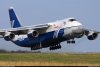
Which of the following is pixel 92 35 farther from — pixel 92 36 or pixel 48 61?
pixel 48 61

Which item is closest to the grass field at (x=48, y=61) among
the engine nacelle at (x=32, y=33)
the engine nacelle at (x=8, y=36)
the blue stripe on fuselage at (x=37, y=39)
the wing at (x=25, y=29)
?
the engine nacelle at (x=8, y=36)

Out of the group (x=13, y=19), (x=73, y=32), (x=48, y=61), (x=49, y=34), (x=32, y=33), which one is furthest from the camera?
(x=13, y=19)

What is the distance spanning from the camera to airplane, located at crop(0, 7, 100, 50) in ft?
Answer: 288

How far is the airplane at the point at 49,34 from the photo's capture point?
87875 millimetres

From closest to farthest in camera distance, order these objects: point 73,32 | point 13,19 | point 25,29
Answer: point 73,32, point 25,29, point 13,19

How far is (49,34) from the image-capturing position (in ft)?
307

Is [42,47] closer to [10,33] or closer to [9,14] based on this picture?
[10,33]

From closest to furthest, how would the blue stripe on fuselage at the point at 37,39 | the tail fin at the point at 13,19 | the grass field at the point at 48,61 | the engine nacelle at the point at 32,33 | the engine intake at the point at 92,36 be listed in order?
1. the grass field at the point at 48,61
2. the engine nacelle at the point at 32,33
3. the blue stripe on fuselage at the point at 37,39
4. the engine intake at the point at 92,36
5. the tail fin at the point at 13,19

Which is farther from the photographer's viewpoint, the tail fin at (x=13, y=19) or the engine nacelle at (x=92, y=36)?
the tail fin at (x=13, y=19)

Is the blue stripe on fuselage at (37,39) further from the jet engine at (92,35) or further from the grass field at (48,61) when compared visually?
the grass field at (48,61)

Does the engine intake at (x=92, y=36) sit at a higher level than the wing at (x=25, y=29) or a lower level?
lower

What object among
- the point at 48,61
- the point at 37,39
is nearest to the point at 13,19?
the point at 37,39

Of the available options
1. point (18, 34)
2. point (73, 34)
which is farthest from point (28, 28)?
point (73, 34)

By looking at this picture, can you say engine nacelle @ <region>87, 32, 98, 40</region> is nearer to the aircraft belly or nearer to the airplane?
the airplane
